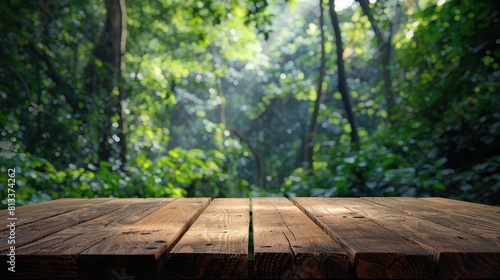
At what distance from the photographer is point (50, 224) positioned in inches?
52.6

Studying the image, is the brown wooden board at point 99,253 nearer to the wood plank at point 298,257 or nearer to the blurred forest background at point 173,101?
the wood plank at point 298,257

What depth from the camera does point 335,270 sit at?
0.89 metres

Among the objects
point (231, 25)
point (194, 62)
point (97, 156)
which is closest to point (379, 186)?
point (97, 156)

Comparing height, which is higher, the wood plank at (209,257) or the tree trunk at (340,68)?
the tree trunk at (340,68)

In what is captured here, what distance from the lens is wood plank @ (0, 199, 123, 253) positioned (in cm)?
109

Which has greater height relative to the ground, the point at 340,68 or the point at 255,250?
the point at 340,68

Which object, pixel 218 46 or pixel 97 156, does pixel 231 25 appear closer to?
pixel 218 46

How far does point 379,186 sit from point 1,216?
3.42 m

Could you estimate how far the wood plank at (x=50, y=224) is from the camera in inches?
42.9

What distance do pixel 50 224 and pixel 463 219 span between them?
1.45 m

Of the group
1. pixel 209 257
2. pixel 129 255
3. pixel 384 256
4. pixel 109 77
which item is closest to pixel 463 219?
pixel 384 256

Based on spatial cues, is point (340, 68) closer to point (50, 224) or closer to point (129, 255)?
point (50, 224)

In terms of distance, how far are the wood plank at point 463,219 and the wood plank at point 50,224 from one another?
1.24 metres

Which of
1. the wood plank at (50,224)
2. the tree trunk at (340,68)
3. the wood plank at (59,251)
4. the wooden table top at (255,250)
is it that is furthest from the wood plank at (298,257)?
the tree trunk at (340,68)
